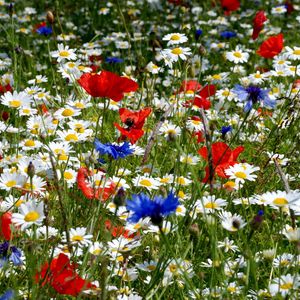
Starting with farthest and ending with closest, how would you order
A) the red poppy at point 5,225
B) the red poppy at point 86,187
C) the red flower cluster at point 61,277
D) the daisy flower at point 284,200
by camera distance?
the red poppy at point 86,187 → the red poppy at point 5,225 → the daisy flower at point 284,200 → the red flower cluster at point 61,277

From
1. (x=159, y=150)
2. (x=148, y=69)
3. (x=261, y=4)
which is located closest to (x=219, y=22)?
(x=261, y=4)

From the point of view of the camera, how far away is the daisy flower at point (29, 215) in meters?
1.48

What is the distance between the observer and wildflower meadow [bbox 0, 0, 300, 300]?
150cm

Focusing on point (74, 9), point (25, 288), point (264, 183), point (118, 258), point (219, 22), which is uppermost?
point (74, 9)

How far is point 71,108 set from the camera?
2.48 metres

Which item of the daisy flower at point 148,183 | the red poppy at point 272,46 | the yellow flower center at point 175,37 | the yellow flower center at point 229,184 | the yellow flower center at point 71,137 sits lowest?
the daisy flower at point 148,183

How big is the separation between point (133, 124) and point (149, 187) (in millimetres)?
212

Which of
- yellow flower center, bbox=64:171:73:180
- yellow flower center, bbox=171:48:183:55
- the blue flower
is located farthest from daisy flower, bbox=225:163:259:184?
yellow flower center, bbox=171:48:183:55

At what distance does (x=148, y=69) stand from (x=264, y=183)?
37.5 inches

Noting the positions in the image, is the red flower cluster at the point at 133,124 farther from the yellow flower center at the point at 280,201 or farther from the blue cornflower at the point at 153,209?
the blue cornflower at the point at 153,209

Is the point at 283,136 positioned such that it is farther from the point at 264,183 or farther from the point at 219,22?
the point at 219,22

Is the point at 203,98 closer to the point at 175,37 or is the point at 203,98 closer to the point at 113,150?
the point at 175,37

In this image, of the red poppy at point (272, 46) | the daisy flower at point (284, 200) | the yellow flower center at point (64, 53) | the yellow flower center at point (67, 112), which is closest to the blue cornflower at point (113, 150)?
the daisy flower at point (284, 200)

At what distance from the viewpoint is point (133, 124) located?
2133 mm
